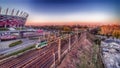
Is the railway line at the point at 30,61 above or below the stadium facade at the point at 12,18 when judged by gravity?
below

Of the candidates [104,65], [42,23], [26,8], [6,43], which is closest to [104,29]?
[104,65]

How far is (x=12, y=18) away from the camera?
4.53 metres

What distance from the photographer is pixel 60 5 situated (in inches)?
201

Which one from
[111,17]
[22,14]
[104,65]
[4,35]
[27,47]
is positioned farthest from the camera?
[104,65]

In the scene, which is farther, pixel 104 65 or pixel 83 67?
pixel 104 65

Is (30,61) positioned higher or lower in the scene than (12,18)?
lower

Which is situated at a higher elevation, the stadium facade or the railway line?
the stadium facade

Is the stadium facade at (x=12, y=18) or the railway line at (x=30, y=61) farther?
the stadium facade at (x=12, y=18)

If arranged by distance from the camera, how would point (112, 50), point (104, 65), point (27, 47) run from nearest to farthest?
1. point (27, 47)
2. point (104, 65)
3. point (112, 50)

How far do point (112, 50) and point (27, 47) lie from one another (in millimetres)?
4328

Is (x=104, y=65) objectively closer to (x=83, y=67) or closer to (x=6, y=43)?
(x=83, y=67)

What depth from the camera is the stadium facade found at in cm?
414

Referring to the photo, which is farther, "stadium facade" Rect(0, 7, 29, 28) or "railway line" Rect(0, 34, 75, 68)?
"stadium facade" Rect(0, 7, 29, 28)

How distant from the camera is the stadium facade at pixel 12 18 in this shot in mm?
4141
